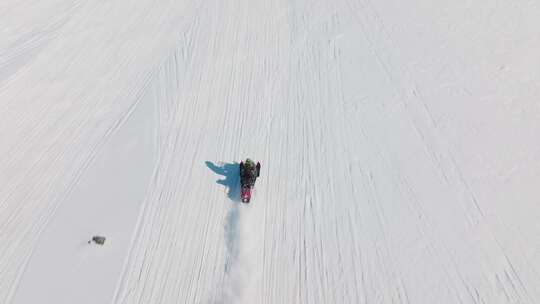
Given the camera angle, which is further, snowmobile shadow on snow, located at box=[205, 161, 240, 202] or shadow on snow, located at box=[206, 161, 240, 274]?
snowmobile shadow on snow, located at box=[205, 161, 240, 202]

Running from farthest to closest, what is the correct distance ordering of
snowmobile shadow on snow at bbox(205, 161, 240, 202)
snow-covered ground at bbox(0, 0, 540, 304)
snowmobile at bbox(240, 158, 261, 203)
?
1. snowmobile shadow on snow at bbox(205, 161, 240, 202)
2. snowmobile at bbox(240, 158, 261, 203)
3. snow-covered ground at bbox(0, 0, 540, 304)

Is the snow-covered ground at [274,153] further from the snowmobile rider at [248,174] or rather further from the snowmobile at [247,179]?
the snowmobile rider at [248,174]

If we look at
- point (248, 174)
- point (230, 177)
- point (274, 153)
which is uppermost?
point (274, 153)

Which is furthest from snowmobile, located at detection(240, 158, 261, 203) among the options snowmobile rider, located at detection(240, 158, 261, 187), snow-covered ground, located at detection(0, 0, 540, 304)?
snow-covered ground, located at detection(0, 0, 540, 304)

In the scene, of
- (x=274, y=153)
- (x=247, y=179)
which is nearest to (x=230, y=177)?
(x=247, y=179)

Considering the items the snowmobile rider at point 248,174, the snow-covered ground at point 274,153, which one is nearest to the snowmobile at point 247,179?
the snowmobile rider at point 248,174

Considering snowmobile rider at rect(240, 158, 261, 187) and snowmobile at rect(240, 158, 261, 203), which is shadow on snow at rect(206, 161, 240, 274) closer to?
snowmobile at rect(240, 158, 261, 203)

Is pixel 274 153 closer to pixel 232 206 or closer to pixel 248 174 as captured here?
pixel 248 174
